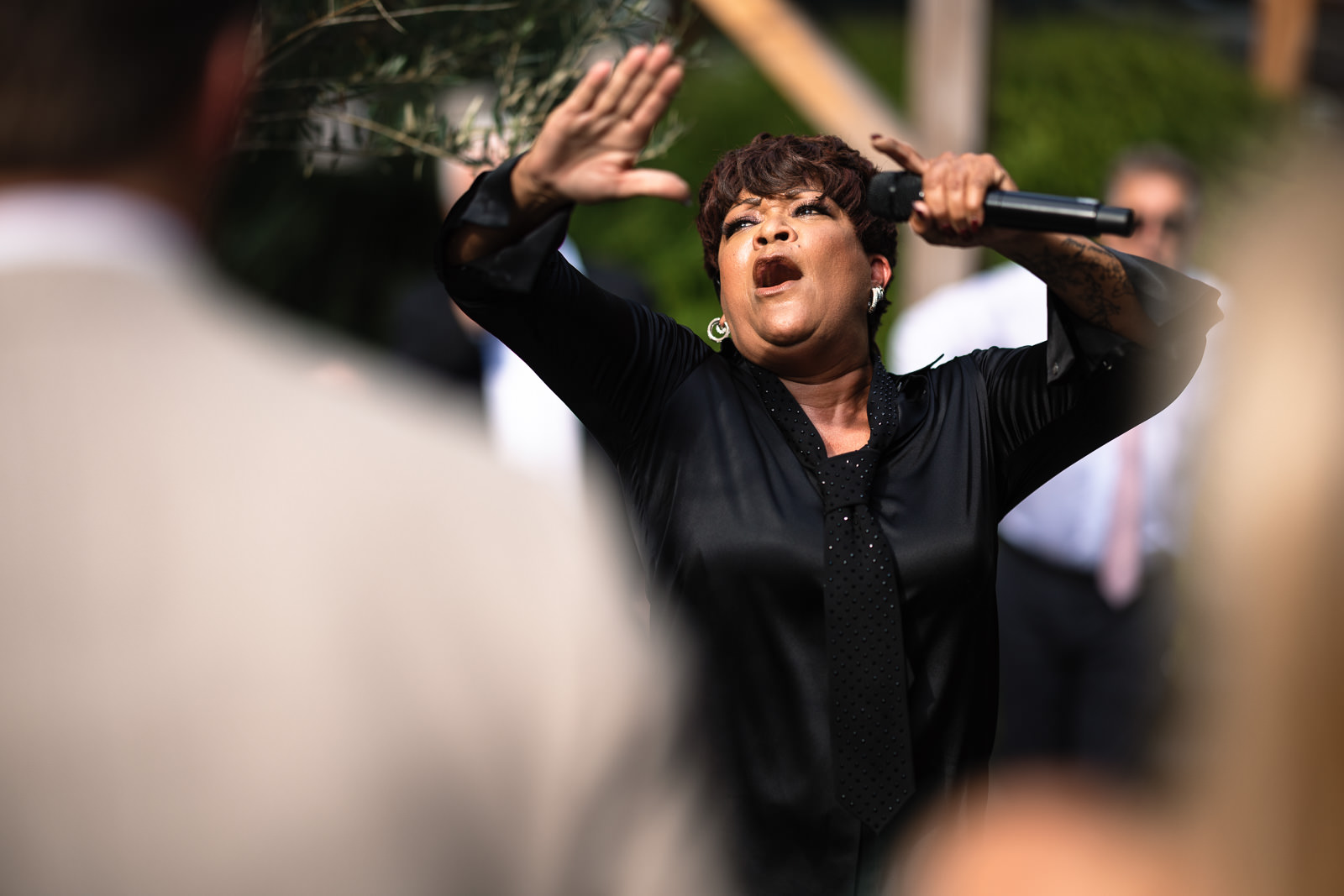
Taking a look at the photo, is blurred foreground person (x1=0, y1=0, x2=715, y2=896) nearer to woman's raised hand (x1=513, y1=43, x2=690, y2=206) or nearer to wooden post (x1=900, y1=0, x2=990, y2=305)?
woman's raised hand (x1=513, y1=43, x2=690, y2=206)

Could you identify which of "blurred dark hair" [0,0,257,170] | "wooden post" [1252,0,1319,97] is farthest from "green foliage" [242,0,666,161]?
"wooden post" [1252,0,1319,97]

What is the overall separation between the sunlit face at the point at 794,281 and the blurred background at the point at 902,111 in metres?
1.83

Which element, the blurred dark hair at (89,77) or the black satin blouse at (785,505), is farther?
the black satin blouse at (785,505)

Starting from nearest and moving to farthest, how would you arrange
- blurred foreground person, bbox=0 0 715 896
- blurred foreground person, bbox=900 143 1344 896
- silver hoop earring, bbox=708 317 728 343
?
blurred foreground person, bbox=900 143 1344 896 → blurred foreground person, bbox=0 0 715 896 → silver hoop earring, bbox=708 317 728 343

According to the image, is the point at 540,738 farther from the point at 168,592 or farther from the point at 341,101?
the point at 341,101

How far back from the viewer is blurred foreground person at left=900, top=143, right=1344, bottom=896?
577mm

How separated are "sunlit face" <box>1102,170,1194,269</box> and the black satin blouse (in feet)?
6.54

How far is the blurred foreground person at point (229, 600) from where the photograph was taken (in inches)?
33.4

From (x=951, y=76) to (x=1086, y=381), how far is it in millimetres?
2975

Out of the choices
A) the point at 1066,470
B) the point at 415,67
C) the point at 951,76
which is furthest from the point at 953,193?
the point at 951,76

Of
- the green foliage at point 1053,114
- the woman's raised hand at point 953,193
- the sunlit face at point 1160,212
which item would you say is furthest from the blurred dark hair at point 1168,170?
the woman's raised hand at point 953,193

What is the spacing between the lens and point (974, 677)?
2178mm

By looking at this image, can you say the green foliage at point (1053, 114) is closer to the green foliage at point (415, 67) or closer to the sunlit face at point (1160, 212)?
the sunlit face at point (1160, 212)

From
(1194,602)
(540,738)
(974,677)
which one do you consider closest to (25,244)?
(540,738)
